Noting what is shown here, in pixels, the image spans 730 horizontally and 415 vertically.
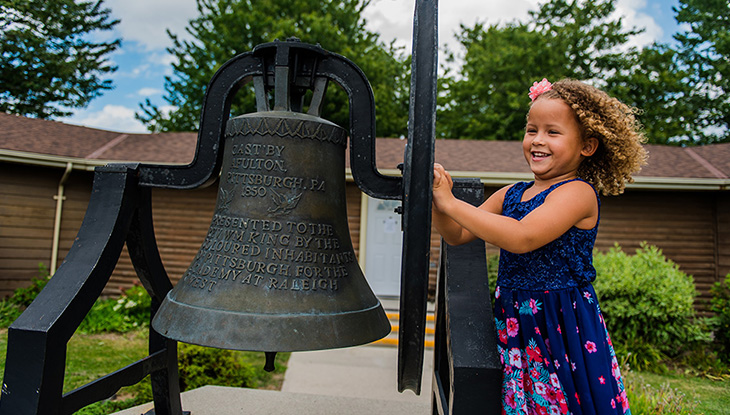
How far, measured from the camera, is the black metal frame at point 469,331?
58.7 inches

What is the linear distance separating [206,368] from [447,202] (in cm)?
373

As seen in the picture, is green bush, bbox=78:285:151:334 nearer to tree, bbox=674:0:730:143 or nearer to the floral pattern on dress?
the floral pattern on dress

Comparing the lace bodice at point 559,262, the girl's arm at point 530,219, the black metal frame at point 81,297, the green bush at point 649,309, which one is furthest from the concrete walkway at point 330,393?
the green bush at point 649,309

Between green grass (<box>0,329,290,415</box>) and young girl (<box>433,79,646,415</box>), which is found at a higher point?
young girl (<box>433,79,646,415</box>)

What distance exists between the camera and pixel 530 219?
149cm

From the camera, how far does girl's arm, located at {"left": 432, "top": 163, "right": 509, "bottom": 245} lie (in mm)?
1456

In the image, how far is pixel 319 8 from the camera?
16.4 meters

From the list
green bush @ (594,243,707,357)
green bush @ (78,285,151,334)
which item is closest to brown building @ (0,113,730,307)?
green bush @ (78,285,151,334)

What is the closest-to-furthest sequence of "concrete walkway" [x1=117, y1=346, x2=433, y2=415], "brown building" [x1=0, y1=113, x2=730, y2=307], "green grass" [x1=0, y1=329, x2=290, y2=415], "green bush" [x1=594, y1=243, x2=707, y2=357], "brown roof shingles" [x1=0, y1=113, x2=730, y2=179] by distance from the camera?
"concrete walkway" [x1=117, y1=346, x2=433, y2=415] < "green grass" [x1=0, y1=329, x2=290, y2=415] < "green bush" [x1=594, y1=243, x2=707, y2=357] < "brown building" [x1=0, y1=113, x2=730, y2=307] < "brown roof shingles" [x1=0, y1=113, x2=730, y2=179]

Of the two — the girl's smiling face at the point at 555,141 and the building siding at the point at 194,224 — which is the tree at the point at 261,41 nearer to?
the building siding at the point at 194,224

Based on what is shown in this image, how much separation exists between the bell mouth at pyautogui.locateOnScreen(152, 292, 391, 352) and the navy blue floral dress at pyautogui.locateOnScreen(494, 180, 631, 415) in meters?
0.51

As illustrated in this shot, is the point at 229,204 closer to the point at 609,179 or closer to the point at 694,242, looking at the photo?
the point at 609,179

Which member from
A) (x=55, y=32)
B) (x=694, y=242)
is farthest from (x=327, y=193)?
(x=55, y=32)

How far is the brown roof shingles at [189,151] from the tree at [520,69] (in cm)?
660
